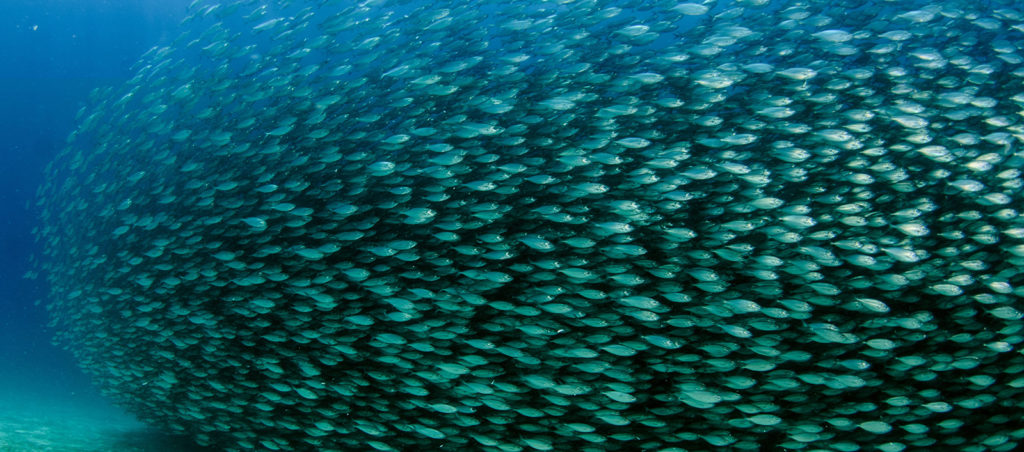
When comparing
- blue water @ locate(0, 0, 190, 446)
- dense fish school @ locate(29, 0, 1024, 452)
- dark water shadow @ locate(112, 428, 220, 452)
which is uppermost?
blue water @ locate(0, 0, 190, 446)

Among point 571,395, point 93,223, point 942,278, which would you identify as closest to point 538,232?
point 571,395

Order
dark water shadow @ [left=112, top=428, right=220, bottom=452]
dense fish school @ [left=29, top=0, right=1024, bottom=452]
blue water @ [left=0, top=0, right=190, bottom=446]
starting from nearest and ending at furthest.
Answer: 1. dense fish school @ [left=29, top=0, right=1024, bottom=452]
2. dark water shadow @ [left=112, top=428, right=220, bottom=452]
3. blue water @ [left=0, top=0, right=190, bottom=446]

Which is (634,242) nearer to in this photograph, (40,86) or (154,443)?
(154,443)

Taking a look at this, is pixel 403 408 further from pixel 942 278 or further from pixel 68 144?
pixel 68 144

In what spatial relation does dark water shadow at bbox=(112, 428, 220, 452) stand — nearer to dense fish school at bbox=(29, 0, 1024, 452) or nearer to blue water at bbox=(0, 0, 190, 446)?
dense fish school at bbox=(29, 0, 1024, 452)

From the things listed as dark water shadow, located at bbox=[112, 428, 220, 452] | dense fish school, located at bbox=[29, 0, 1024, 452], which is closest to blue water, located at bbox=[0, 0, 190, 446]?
dark water shadow, located at bbox=[112, 428, 220, 452]

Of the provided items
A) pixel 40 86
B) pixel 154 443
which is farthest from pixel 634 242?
pixel 40 86

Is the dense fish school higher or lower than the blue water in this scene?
lower

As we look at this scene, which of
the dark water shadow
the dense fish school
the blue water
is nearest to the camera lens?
the dense fish school

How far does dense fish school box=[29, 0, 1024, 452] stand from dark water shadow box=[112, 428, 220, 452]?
1980 mm

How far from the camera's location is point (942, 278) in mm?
4980

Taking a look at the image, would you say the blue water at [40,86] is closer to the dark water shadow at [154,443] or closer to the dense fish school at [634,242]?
the dark water shadow at [154,443]

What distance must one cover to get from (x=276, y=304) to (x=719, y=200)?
4958 mm

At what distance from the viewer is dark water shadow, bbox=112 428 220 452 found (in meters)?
7.82
